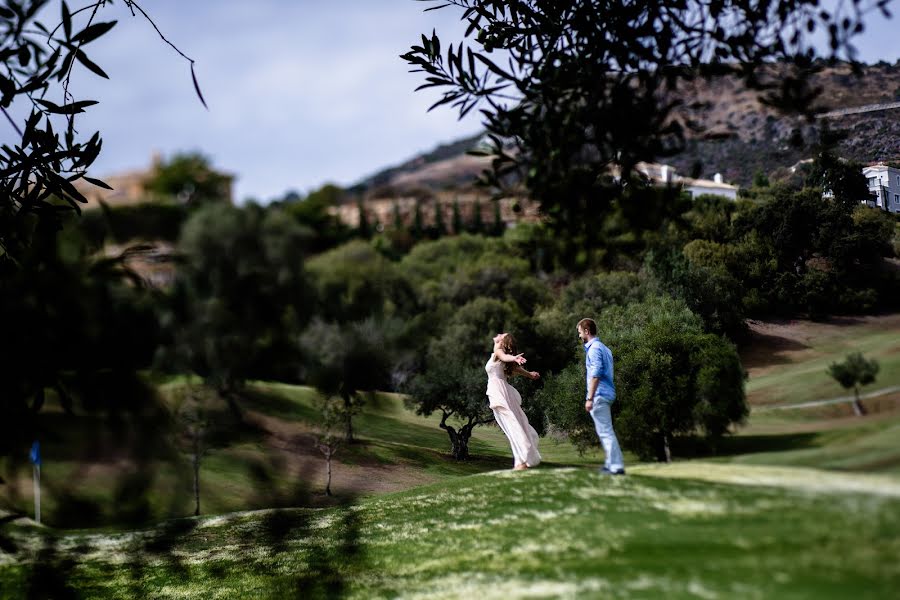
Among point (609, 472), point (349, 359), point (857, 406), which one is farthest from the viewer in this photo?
point (349, 359)

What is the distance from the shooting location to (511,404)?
376 inches

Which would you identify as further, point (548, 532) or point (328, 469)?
point (328, 469)

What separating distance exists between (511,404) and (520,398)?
18 centimetres

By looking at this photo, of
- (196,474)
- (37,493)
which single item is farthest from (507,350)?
(37,493)

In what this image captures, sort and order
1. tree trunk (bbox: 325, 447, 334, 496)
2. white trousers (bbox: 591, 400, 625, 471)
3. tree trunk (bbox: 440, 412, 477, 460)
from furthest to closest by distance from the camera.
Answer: tree trunk (bbox: 325, 447, 334, 496) < tree trunk (bbox: 440, 412, 477, 460) < white trousers (bbox: 591, 400, 625, 471)

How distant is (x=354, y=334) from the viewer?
15.8 metres

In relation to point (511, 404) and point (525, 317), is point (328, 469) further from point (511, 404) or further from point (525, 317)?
point (525, 317)

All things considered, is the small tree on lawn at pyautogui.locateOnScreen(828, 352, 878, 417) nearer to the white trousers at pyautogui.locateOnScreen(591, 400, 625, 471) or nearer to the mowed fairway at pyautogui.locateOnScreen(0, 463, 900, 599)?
the mowed fairway at pyautogui.locateOnScreen(0, 463, 900, 599)

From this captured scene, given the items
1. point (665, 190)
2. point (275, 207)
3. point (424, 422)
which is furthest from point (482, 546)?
point (275, 207)

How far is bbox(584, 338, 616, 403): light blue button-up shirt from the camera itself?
834 centimetres

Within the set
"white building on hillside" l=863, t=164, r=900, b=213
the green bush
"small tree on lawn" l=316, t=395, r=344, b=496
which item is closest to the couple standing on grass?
"small tree on lawn" l=316, t=395, r=344, b=496

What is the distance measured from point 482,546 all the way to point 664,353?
2946mm

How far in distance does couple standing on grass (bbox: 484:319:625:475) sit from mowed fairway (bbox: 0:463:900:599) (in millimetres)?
320

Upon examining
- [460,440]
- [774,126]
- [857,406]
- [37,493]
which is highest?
[774,126]
